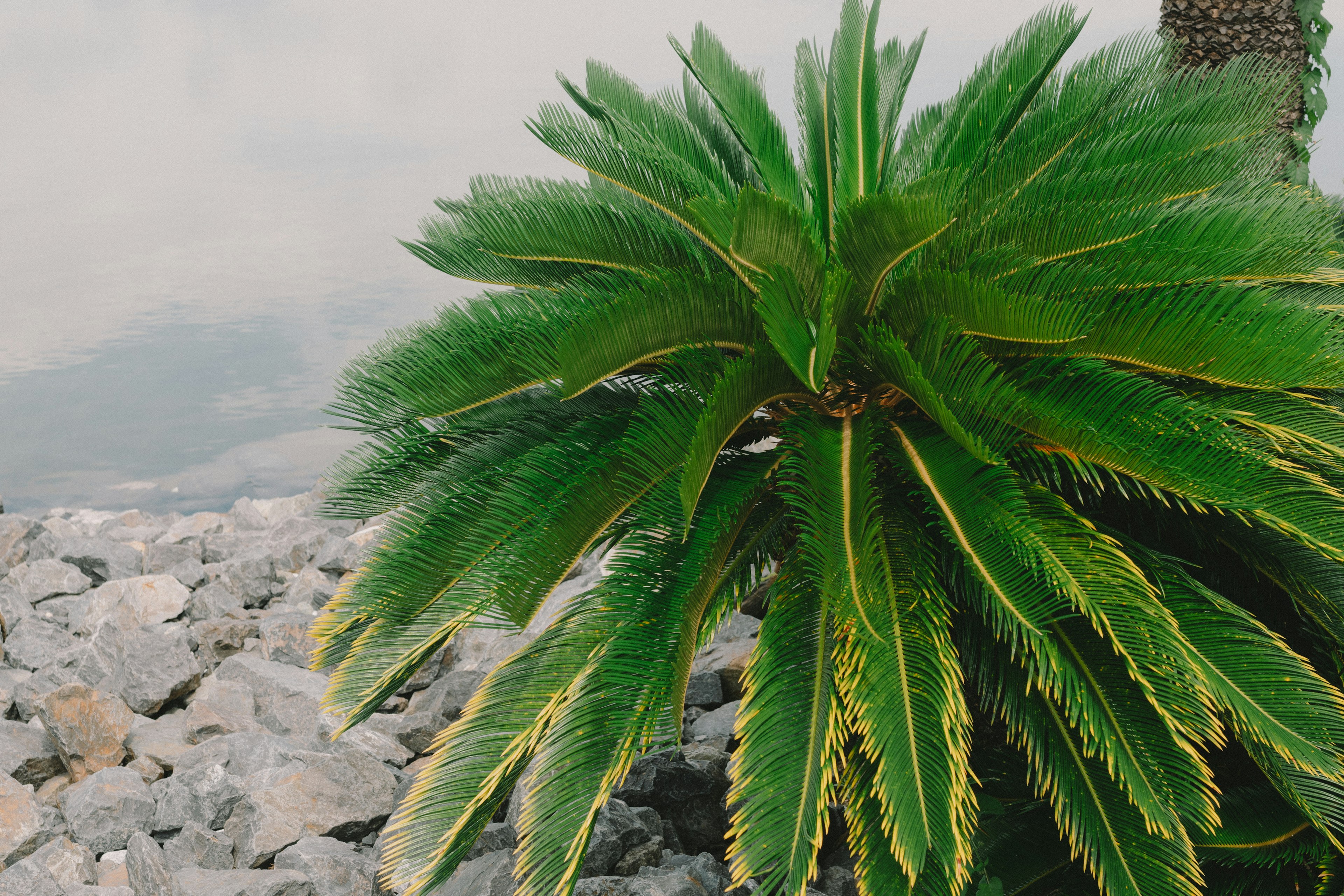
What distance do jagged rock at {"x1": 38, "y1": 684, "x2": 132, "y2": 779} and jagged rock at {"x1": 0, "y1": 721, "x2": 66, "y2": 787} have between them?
78 millimetres

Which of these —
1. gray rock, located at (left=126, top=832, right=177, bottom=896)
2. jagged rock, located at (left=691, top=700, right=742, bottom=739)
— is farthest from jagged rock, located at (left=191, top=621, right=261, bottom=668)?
jagged rock, located at (left=691, top=700, right=742, bottom=739)

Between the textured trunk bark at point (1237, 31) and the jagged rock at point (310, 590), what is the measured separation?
5834 millimetres

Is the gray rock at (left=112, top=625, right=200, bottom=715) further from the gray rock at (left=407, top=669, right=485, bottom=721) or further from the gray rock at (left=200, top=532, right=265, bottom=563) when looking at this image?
the gray rock at (left=200, top=532, right=265, bottom=563)

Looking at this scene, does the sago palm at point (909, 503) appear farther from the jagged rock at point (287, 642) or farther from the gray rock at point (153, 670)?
the jagged rock at point (287, 642)

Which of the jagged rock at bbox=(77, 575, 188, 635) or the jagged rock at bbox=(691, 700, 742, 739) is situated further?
the jagged rock at bbox=(77, 575, 188, 635)

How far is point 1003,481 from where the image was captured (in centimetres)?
249

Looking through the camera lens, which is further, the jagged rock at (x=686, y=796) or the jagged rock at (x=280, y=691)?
the jagged rock at (x=280, y=691)

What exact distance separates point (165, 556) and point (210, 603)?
1.29m

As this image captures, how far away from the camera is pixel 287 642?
544 cm

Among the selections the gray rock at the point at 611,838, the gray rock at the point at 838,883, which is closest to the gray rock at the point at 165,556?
the gray rock at the point at 611,838

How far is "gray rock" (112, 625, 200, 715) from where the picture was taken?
4.73 metres

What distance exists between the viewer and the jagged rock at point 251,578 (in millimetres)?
6387

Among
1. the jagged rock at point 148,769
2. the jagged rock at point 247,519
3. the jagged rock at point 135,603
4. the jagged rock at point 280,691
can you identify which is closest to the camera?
the jagged rock at point 148,769

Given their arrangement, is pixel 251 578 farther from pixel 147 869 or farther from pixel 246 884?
pixel 246 884
